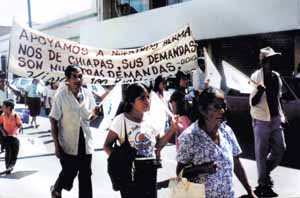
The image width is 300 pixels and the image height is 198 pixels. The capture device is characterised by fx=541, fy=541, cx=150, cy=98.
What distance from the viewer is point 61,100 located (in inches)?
218

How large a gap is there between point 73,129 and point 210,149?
252cm

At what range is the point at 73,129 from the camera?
5.55 metres

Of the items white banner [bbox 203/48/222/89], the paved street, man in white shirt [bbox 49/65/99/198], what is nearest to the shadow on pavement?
the paved street

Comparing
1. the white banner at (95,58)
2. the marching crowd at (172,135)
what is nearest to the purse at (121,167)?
the marching crowd at (172,135)

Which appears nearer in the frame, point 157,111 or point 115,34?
point 157,111

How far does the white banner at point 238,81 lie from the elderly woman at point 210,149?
3.30 m

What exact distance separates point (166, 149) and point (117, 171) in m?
6.46

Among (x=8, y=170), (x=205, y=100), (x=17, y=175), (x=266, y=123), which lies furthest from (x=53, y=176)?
(x=205, y=100)

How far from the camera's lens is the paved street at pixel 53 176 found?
6965mm

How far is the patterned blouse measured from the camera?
3293mm

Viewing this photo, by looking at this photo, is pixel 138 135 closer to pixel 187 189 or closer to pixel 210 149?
pixel 210 149

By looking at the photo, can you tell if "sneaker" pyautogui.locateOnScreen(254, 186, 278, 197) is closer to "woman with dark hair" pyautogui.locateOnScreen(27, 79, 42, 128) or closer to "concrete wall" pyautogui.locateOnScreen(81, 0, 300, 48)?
"concrete wall" pyautogui.locateOnScreen(81, 0, 300, 48)

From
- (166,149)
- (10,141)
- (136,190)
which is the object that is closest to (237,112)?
(166,149)

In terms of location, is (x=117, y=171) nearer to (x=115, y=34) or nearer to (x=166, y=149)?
(x=166, y=149)
